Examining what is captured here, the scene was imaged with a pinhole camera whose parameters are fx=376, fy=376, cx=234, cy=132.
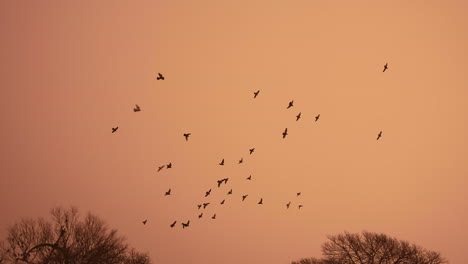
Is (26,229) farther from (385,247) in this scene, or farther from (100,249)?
(385,247)

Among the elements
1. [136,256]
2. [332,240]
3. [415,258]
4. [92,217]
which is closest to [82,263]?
[92,217]

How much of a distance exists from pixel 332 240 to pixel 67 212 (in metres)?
30.2

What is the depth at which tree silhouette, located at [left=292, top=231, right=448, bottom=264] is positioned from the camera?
40.5 m

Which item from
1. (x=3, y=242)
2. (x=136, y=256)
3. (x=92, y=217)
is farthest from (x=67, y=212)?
(x=136, y=256)

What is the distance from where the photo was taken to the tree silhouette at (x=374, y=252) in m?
40.5

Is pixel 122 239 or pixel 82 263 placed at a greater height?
pixel 122 239

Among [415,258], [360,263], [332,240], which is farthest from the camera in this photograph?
[332,240]

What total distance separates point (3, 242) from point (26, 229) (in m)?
2.15

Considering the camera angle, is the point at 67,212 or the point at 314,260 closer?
the point at 67,212

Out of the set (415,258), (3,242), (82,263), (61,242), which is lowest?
(415,258)

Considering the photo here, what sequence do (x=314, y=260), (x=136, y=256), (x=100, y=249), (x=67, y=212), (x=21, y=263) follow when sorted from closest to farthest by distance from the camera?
(x=21, y=263) → (x=100, y=249) → (x=67, y=212) → (x=136, y=256) → (x=314, y=260)

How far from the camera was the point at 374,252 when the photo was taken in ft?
138

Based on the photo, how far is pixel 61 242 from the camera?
31.4 metres

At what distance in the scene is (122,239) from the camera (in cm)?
3738
